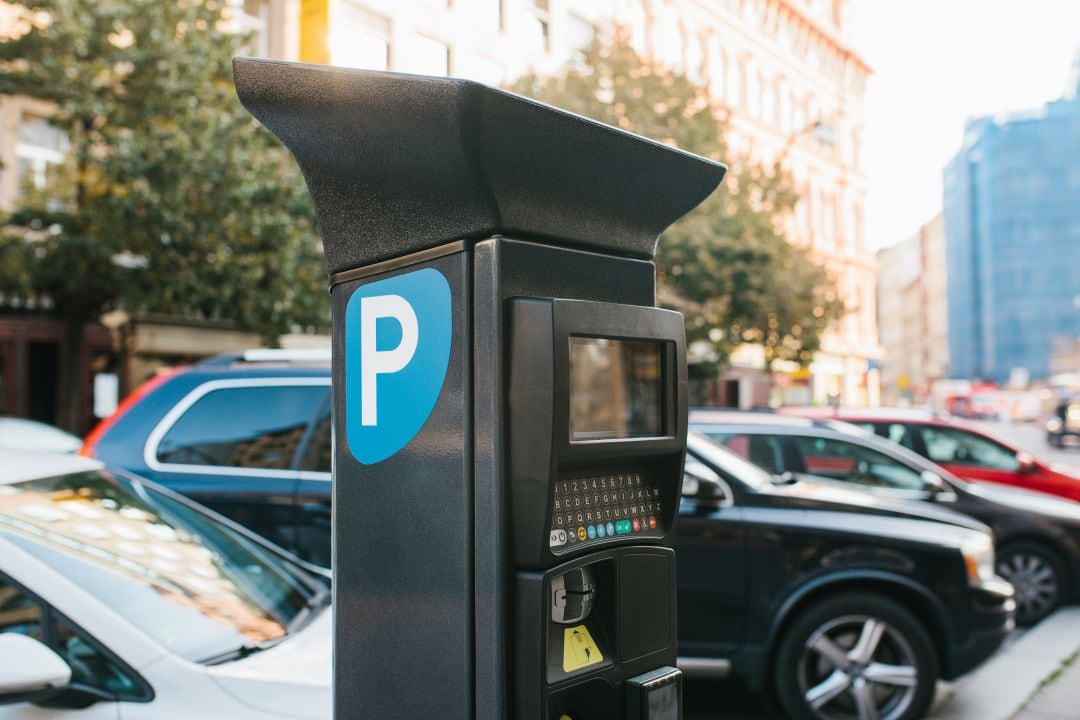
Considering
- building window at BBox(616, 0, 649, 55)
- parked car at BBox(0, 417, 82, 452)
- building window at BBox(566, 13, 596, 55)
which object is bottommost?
parked car at BBox(0, 417, 82, 452)

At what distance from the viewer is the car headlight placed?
496 centimetres

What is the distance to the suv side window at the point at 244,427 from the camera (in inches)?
203

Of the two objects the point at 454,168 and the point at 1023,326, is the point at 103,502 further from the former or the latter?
the point at 1023,326

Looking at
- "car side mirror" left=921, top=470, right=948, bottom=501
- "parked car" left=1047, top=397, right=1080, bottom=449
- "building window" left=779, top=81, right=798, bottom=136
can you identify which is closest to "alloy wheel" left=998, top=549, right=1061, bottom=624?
"car side mirror" left=921, top=470, right=948, bottom=501

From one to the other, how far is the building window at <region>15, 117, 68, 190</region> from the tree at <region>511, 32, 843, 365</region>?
800 centimetres

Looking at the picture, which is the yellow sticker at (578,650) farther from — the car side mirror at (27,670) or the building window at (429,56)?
the building window at (429,56)

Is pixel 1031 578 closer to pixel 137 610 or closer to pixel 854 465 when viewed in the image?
pixel 854 465

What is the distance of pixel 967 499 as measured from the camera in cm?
741

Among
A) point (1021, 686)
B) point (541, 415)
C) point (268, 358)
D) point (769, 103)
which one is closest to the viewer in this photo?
point (541, 415)

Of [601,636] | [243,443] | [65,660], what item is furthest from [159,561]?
[243,443]

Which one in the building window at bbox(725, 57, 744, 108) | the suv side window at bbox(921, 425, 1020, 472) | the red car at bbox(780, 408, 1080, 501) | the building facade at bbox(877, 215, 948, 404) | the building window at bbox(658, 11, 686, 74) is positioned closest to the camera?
the red car at bbox(780, 408, 1080, 501)

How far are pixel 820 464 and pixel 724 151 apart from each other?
46.8ft

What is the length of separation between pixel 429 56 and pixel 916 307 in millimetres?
118326

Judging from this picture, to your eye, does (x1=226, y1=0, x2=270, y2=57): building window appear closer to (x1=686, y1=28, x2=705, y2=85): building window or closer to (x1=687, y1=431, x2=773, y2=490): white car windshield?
(x1=687, y1=431, x2=773, y2=490): white car windshield
